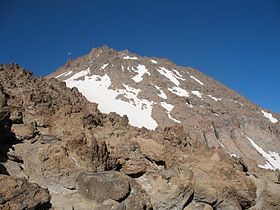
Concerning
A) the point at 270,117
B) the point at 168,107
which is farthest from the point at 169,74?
the point at 270,117

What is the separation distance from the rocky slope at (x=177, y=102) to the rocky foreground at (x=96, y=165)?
2919cm

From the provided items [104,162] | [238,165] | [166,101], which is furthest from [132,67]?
[104,162]

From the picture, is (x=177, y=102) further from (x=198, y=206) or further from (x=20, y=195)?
(x=20, y=195)

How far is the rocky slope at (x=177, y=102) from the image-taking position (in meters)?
57.8

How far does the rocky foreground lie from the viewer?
1305 cm

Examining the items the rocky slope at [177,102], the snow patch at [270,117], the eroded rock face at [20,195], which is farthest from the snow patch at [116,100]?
the eroded rock face at [20,195]

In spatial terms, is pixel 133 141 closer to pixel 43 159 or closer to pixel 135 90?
pixel 43 159

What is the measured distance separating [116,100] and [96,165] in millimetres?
49376

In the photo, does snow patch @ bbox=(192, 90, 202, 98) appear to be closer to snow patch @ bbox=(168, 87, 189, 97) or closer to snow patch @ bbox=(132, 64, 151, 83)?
snow patch @ bbox=(168, 87, 189, 97)

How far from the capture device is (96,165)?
1481 centimetres

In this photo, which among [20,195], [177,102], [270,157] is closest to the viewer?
[20,195]

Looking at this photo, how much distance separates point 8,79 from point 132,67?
203 ft

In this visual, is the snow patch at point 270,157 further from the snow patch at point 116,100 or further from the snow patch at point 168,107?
the snow patch at point 116,100

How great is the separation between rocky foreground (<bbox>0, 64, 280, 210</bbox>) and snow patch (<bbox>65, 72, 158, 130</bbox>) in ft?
114
